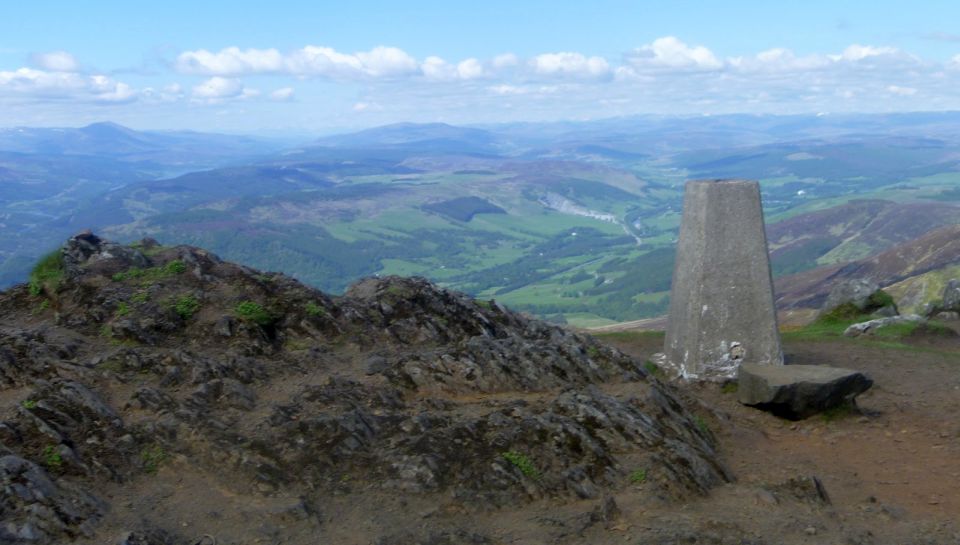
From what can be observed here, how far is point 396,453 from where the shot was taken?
1321 centimetres

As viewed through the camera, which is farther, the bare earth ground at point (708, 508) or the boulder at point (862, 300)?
the boulder at point (862, 300)

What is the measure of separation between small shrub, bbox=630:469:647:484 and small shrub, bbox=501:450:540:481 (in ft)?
5.37

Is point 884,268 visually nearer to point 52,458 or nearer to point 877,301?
point 877,301

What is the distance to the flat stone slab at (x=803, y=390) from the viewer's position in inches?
711

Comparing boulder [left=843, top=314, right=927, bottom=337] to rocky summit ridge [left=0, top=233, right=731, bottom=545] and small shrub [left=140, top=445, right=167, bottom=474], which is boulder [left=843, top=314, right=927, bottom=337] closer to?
rocky summit ridge [left=0, top=233, right=731, bottom=545]

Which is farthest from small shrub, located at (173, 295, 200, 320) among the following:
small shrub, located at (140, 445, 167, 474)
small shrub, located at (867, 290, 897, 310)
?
small shrub, located at (867, 290, 897, 310)

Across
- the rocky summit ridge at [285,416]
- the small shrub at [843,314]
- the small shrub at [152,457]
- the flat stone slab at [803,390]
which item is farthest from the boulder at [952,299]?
the small shrub at [152,457]

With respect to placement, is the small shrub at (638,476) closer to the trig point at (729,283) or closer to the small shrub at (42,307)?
the trig point at (729,283)

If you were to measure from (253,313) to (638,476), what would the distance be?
9.80 m

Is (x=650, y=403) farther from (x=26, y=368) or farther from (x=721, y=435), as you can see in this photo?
(x=26, y=368)

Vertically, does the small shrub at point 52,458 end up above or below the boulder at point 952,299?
above

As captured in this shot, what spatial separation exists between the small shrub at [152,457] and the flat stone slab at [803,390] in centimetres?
1306

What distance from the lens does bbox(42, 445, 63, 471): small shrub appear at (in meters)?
11.8

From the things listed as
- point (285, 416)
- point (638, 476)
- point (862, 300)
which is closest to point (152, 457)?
point (285, 416)
